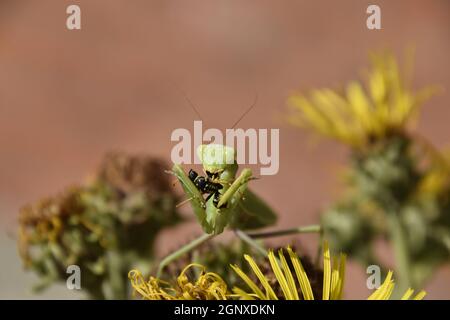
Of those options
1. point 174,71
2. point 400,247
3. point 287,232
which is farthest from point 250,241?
point 174,71

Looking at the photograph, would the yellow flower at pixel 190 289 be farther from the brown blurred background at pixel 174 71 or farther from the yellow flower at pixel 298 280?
the brown blurred background at pixel 174 71

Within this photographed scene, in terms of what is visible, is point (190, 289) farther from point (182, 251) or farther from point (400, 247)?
point (400, 247)

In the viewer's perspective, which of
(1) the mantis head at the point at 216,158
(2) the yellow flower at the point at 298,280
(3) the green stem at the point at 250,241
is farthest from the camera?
(3) the green stem at the point at 250,241

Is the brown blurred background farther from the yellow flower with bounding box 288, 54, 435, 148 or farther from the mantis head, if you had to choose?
the mantis head

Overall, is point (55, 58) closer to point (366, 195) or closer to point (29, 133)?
point (29, 133)

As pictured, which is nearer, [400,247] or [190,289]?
[190,289]

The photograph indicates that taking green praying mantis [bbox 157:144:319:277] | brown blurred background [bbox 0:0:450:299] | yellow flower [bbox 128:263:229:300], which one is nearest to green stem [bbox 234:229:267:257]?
green praying mantis [bbox 157:144:319:277]

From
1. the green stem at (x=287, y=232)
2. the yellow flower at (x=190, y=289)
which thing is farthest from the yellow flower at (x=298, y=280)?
the green stem at (x=287, y=232)
